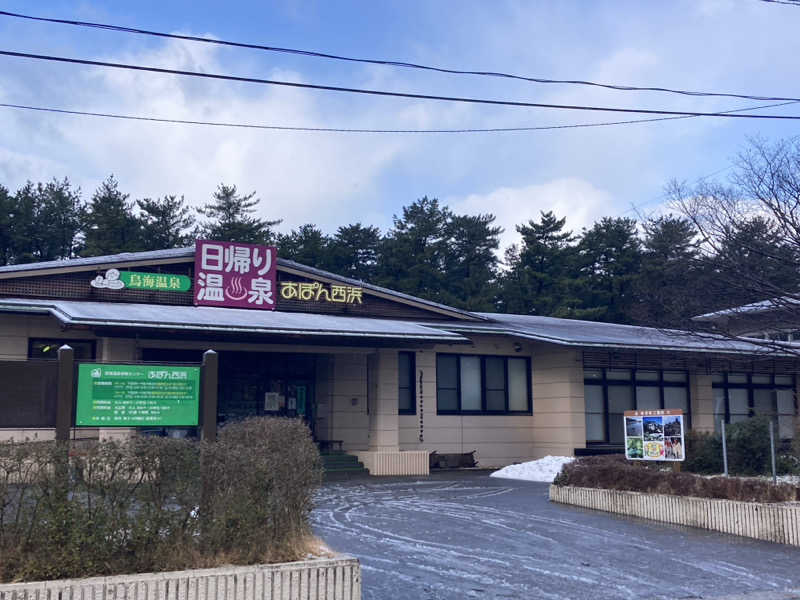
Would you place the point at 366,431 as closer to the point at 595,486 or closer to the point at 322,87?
the point at 595,486

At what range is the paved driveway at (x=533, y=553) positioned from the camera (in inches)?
369

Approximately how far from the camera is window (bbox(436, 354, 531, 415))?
1073 inches

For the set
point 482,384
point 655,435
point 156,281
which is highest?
point 156,281

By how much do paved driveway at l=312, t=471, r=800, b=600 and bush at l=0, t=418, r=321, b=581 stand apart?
4.57 ft

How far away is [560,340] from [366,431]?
626 centimetres

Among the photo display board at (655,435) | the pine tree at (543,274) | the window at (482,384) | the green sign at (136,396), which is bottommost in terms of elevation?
the photo display board at (655,435)

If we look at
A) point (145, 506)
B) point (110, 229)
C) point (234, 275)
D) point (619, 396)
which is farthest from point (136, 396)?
point (110, 229)

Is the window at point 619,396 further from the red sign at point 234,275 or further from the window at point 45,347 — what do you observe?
the window at point 45,347

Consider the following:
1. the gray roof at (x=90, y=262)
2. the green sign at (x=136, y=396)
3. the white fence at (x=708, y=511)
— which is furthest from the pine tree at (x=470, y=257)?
the green sign at (x=136, y=396)

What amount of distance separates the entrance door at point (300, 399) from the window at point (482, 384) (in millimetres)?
3897

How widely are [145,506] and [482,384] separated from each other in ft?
67.1

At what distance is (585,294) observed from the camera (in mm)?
54594

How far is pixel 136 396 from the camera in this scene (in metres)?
9.47

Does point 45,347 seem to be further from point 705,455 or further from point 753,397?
point 753,397
